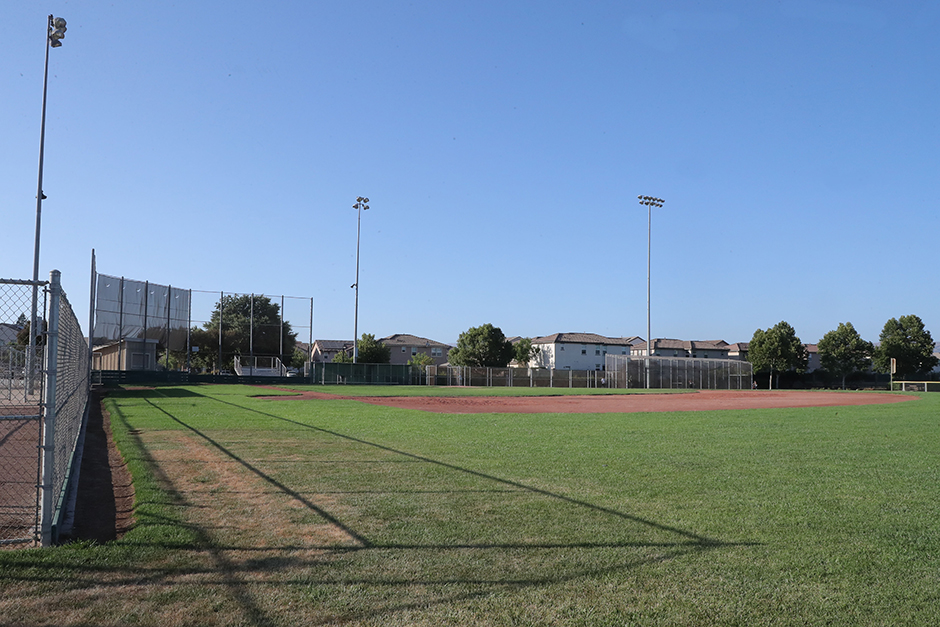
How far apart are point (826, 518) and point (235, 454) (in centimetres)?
782

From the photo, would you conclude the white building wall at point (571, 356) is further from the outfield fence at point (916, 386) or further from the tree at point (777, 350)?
the outfield fence at point (916, 386)

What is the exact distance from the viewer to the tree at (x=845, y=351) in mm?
74250

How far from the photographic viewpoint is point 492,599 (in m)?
3.99

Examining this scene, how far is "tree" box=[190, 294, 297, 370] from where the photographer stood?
57281 mm

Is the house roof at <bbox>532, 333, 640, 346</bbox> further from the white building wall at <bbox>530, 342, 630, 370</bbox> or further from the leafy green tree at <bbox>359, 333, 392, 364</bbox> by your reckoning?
the leafy green tree at <bbox>359, 333, 392, 364</bbox>

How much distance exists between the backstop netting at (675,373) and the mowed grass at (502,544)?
52451mm

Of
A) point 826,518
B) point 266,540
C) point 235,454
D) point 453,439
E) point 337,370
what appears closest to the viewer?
point 266,540

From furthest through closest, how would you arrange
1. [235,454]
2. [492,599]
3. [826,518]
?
1. [235,454]
2. [826,518]
3. [492,599]

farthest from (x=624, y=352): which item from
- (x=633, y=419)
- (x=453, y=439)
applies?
(x=453, y=439)

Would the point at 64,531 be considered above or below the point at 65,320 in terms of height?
below

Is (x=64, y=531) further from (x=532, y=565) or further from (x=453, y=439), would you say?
(x=453, y=439)

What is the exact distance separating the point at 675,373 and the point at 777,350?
17432 millimetres

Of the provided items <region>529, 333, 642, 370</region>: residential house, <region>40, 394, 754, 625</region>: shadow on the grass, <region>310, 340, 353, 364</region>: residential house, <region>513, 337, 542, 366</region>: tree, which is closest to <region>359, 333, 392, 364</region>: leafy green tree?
<region>513, 337, 542, 366</region>: tree

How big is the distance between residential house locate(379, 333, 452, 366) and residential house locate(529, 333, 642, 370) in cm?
1715
